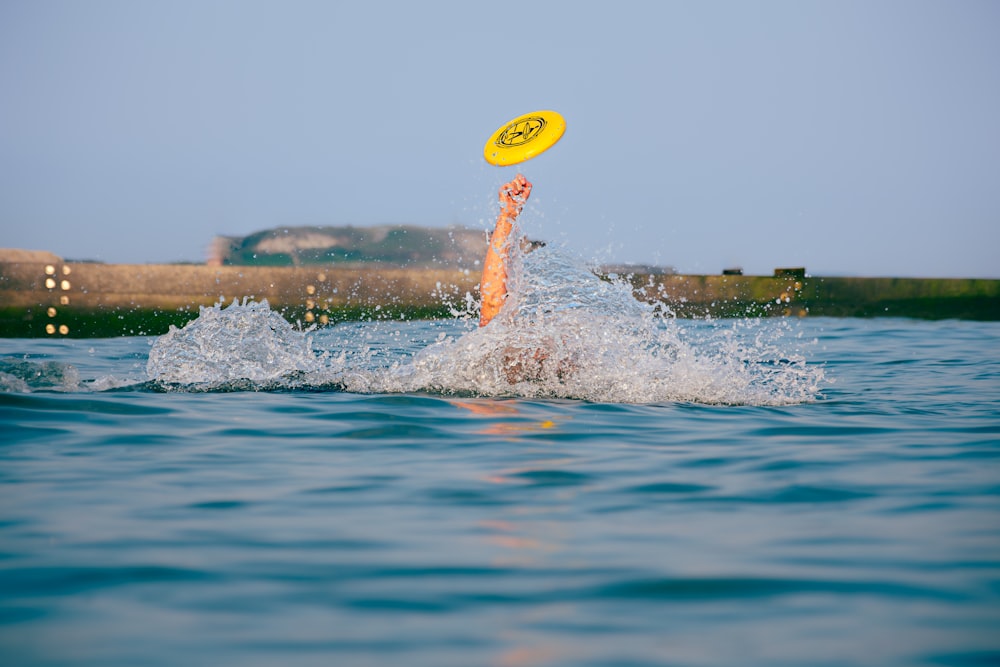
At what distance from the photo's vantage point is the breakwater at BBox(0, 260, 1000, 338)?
17.4m

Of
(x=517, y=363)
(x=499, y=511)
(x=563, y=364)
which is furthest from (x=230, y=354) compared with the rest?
(x=499, y=511)

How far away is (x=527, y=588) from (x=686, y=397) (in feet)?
16.3

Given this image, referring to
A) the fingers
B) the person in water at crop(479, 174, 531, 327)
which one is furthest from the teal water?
the fingers

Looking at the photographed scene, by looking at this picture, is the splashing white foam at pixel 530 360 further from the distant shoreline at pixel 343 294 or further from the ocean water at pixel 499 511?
the distant shoreline at pixel 343 294

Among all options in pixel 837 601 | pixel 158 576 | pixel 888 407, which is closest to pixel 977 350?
pixel 888 407

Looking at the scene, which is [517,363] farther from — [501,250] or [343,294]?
[343,294]

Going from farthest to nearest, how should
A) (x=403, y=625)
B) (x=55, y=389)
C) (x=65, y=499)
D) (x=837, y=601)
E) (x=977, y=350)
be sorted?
(x=977, y=350) < (x=55, y=389) < (x=65, y=499) < (x=837, y=601) < (x=403, y=625)

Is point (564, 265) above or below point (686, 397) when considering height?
above

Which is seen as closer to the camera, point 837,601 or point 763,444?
point 837,601

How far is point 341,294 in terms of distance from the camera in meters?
19.0

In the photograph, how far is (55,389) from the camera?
731 cm

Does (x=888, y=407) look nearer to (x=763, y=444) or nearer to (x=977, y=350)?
(x=763, y=444)

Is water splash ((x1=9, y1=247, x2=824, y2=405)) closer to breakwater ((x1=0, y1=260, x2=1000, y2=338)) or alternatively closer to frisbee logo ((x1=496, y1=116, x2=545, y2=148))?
frisbee logo ((x1=496, y1=116, x2=545, y2=148))

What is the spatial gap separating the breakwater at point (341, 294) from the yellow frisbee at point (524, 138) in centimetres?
1095
